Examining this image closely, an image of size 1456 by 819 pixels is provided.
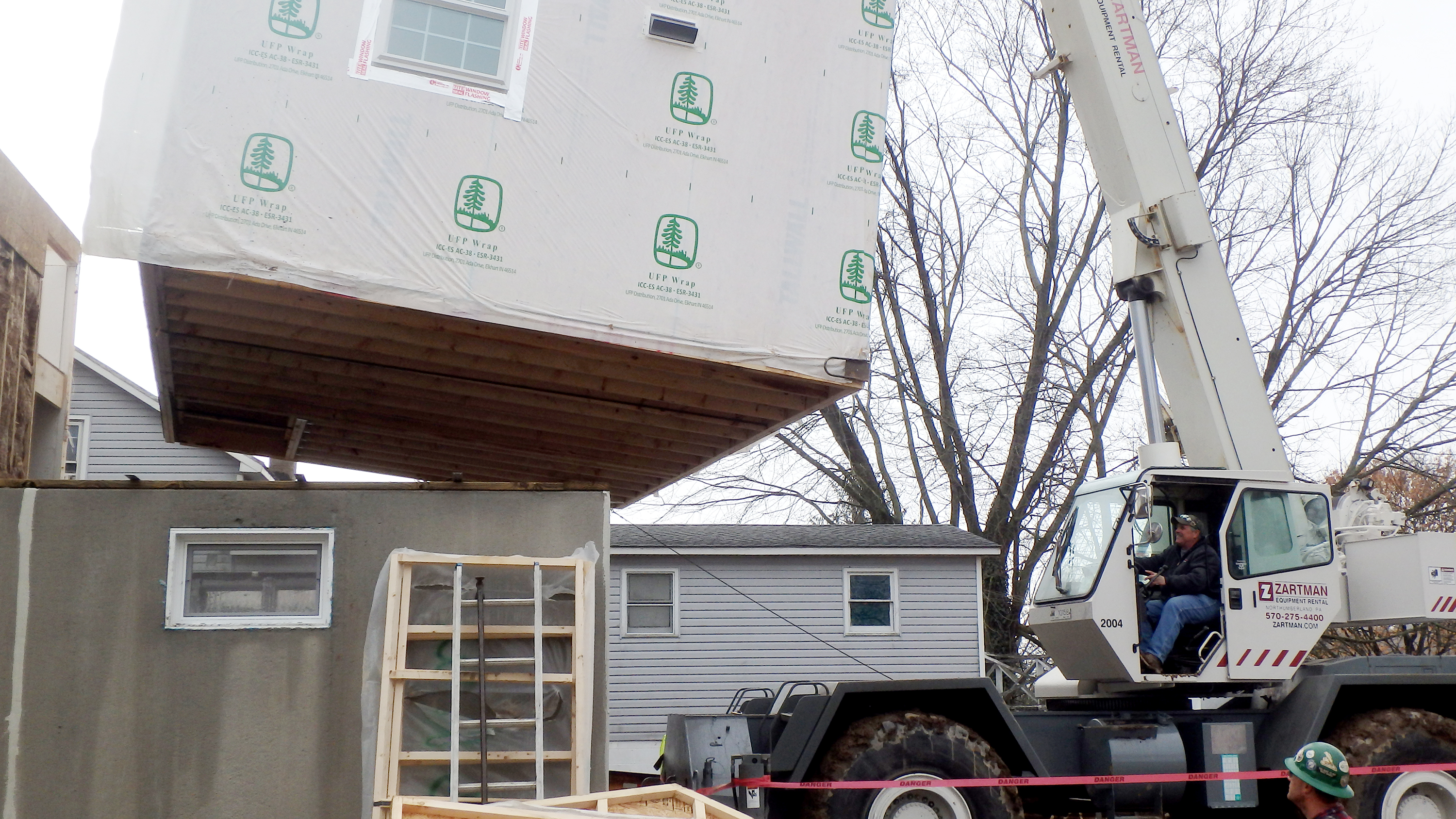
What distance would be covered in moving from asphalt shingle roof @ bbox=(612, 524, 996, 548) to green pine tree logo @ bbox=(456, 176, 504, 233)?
10.4m

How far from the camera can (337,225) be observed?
656 centimetres

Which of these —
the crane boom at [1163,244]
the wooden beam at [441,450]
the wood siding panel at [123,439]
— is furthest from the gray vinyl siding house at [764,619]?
the crane boom at [1163,244]

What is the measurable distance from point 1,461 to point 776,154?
6.56 m

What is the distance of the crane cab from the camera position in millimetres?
7840

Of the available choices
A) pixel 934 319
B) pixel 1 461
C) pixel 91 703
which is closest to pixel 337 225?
pixel 91 703

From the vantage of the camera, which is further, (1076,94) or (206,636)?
(1076,94)

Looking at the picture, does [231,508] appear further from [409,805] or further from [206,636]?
[409,805]

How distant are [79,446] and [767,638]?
12175mm

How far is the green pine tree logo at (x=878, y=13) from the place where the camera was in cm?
805

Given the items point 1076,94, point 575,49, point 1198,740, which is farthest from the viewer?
point 1076,94

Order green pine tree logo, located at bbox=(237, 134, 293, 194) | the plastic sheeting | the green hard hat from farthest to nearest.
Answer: green pine tree logo, located at bbox=(237, 134, 293, 194) → the plastic sheeting → the green hard hat

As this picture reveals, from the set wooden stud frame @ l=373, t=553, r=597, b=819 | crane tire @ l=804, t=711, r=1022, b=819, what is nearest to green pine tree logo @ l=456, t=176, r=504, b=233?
wooden stud frame @ l=373, t=553, r=597, b=819

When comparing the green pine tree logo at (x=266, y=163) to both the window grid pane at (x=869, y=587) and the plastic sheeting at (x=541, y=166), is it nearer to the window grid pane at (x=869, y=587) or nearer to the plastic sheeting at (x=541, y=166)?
the plastic sheeting at (x=541, y=166)

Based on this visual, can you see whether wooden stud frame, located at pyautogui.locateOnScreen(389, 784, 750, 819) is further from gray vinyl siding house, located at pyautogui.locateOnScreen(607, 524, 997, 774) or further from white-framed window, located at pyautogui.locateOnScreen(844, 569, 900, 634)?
white-framed window, located at pyautogui.locateOnScreen(844, 569, 900, 634)
